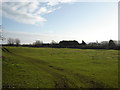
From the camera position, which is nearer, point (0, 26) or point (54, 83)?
point (54, 83)

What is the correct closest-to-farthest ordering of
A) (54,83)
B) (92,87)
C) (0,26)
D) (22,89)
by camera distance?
(22,89), (92,87), (54,83), (0,26)

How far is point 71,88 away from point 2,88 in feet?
25.6

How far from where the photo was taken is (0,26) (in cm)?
5541

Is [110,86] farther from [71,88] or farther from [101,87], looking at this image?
[71,88]

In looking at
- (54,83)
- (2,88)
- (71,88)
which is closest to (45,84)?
(54,83)

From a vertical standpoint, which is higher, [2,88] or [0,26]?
[0,26]

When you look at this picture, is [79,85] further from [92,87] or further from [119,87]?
[119,87]

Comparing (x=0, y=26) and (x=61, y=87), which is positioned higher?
(x=0, y=26)

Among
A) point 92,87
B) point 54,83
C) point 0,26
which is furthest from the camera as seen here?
point 0,26

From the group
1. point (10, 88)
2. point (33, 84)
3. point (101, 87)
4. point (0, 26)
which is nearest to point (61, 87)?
point (33, 84)

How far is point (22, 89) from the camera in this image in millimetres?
13734

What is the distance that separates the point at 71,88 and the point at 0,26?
169 feet

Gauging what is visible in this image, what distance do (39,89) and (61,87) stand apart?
2534 millimetres

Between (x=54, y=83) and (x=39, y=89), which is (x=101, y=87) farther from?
(x=39, y=89)
